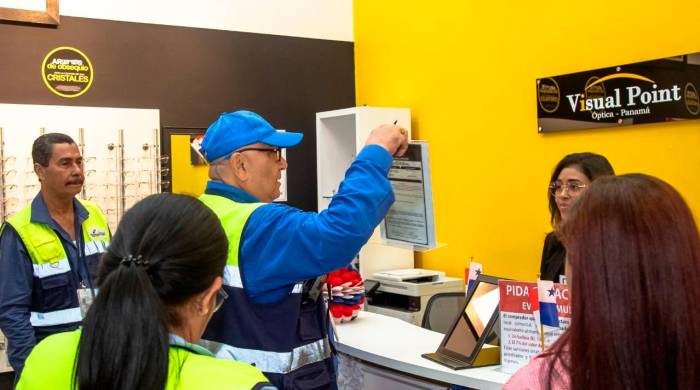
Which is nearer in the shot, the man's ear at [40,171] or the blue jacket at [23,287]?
the blue jacket at [23,287]

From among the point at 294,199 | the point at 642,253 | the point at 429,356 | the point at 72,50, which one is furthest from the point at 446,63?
the point at 642,253

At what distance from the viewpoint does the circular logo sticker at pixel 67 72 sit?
14.4ft

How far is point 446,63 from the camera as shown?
499 cm

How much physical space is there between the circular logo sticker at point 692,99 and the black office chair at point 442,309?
4.79 ft

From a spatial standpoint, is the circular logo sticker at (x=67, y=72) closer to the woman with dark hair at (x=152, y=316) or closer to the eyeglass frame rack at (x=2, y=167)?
the eyeglass frame rack at (x=2, y=167)

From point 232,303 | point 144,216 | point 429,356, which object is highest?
point 144,216

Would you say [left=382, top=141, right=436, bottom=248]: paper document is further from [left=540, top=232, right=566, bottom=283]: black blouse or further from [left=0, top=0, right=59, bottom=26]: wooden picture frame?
[left=0, top=0, right=59, bottom=26]: wooden picture frame

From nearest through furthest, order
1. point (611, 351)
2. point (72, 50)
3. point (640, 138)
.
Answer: point (611, 351) → point (640, 138) → point (72, 50)

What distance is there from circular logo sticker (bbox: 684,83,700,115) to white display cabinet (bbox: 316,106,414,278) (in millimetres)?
2013

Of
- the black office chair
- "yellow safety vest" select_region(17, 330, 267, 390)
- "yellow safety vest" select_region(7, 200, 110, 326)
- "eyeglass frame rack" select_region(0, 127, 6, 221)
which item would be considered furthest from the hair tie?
"eyeglass frame rack" select_region(0, 127, 6, 221)

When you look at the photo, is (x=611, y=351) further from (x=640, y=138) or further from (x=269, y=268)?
(x=640, y=138)

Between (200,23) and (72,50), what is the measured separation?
36.4 inches

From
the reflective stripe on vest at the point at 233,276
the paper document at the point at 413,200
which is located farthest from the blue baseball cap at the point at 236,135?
the paper document at the point at 413,200

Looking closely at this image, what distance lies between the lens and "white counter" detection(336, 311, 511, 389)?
2.37 metres
